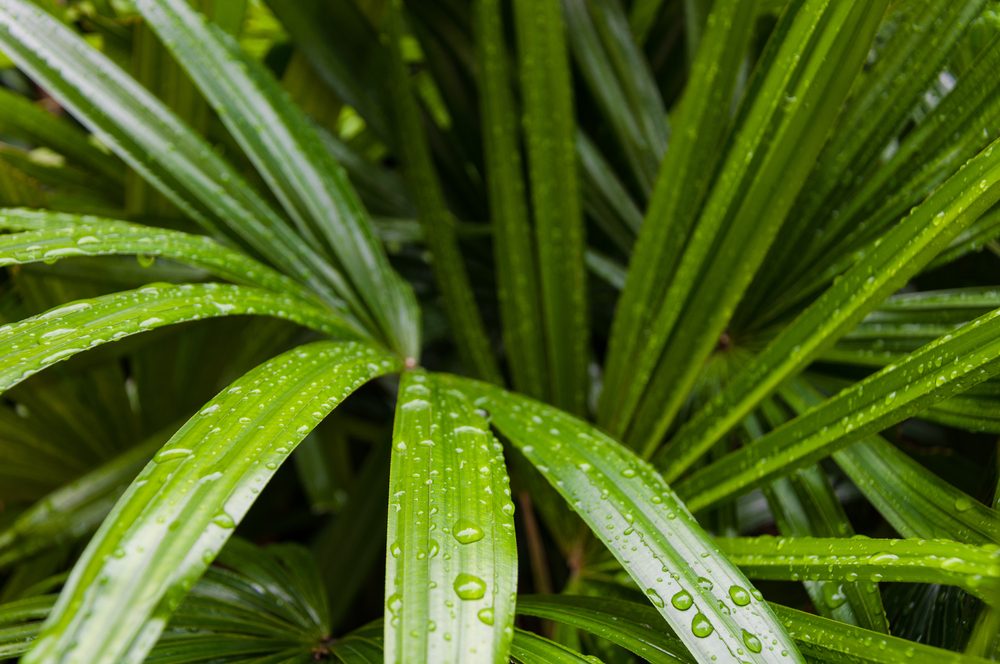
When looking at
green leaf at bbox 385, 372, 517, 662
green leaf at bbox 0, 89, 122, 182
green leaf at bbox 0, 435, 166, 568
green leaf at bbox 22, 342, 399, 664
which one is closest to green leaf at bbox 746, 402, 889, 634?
green leaf at bbox 385, 372, 517, 662

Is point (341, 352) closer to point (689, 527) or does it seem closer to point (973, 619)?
point (689, 527)

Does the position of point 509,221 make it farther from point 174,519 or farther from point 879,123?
point 174,519

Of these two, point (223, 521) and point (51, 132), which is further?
point (51, 132)

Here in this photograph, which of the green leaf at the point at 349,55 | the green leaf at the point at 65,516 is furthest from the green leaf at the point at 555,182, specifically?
the green leaf at the point at 65,516

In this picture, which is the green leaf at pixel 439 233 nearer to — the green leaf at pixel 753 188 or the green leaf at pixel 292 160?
the green leaf at pixel 292 160

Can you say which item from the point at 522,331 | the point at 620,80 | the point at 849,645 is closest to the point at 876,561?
the point at 849,645
